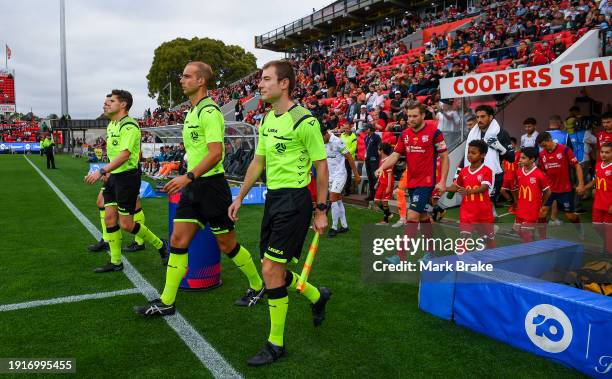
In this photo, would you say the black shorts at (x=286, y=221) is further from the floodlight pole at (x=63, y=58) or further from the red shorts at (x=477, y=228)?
the floodlight pole at (x=63, y=58)

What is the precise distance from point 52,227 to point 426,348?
312 inches

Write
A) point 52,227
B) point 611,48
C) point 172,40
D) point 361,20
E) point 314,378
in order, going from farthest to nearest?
point 172,40
point 361,20
point 611,48
point 52,227
point 314,378

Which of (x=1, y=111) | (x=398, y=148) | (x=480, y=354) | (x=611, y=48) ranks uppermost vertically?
(x=1, y=111)

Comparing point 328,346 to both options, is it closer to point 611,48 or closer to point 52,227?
point 52,227

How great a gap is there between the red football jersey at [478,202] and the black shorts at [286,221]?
2704 mm

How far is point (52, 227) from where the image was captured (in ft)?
29.2

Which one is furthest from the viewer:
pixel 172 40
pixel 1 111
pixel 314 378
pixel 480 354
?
pixel 1 111

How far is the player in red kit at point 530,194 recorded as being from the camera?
20.0ft

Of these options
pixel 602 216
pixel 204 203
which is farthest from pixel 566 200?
pixel 204 203

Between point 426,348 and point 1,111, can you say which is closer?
point 426,348

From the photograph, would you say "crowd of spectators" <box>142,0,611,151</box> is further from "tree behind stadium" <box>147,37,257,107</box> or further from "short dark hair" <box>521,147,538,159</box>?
"tree behind stadium" <box>147,37,257,107</box>

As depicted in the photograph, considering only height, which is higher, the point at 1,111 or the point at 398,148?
the point at 1,111

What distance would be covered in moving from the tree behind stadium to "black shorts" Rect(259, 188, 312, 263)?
180 ft

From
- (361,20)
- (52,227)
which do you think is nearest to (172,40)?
(361,20)
